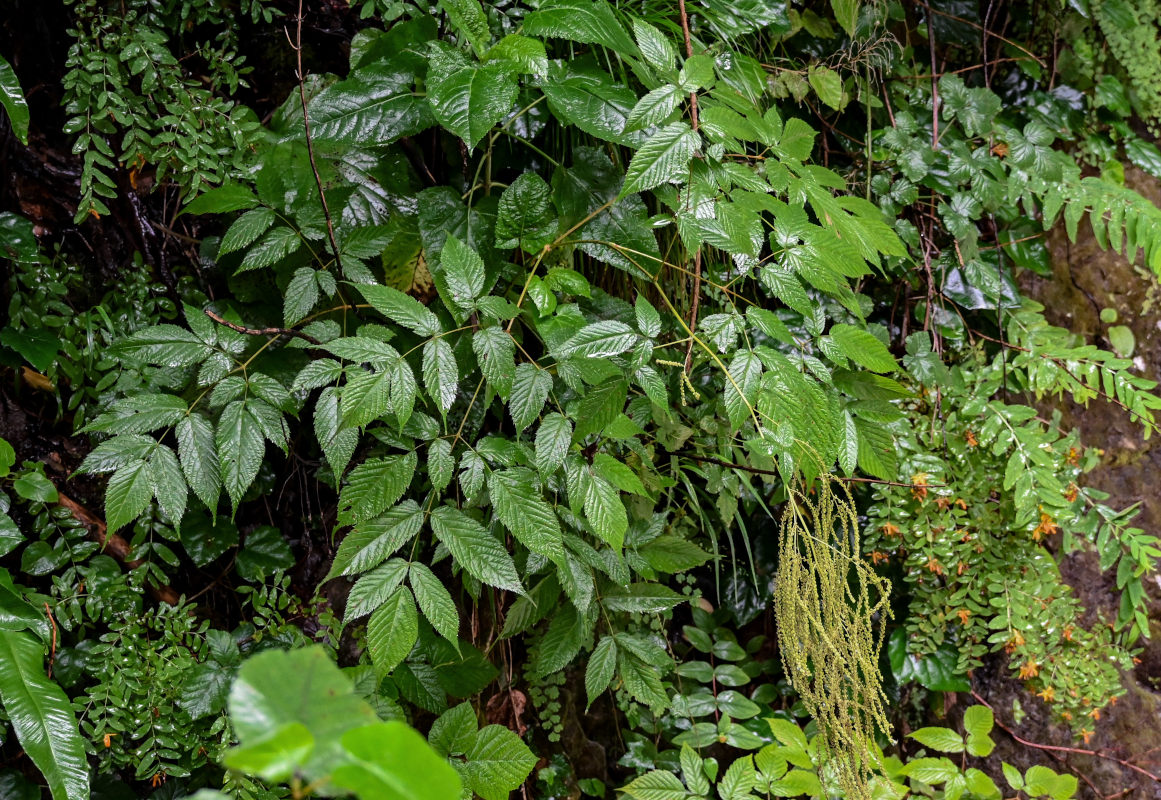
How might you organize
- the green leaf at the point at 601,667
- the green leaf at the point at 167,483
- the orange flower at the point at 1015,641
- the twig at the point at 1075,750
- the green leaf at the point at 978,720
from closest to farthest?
the green leaf at the point at 167,483, the green leaf at the point at 601,667, the orange flower at the point at 1015,641, the green leaf at the point at 978,720, the twig at the point at 1075,750

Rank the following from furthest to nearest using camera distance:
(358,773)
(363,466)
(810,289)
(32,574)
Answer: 1. (810,289)
2. (32,574)
3. (363,466)
4. (358,773)

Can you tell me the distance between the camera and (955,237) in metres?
1.97

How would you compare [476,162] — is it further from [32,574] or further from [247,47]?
[32,574]

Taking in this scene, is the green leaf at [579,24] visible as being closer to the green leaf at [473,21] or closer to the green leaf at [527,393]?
the green leaf at [473,21]

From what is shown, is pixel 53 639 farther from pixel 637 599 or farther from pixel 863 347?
pixel 863 347

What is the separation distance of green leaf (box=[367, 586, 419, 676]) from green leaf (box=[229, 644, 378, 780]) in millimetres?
824

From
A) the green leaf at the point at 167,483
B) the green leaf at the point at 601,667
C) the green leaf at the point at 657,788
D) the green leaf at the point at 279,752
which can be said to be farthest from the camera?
the green leaf at the point at 657,788

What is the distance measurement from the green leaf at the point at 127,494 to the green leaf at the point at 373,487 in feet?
0.96

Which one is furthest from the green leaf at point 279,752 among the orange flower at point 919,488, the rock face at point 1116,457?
the rock face at point 1116,457

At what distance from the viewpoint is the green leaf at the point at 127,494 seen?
116 centimetres

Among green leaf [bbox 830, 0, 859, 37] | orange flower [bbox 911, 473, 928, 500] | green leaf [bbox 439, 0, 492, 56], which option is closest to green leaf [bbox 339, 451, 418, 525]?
green leaf [bbox 439, 0, 492, 56]

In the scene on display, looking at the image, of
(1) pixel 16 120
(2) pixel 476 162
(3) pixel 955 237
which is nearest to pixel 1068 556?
(3) pixel 955 237

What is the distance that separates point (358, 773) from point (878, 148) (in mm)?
2031

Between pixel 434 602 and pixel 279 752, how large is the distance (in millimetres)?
886
